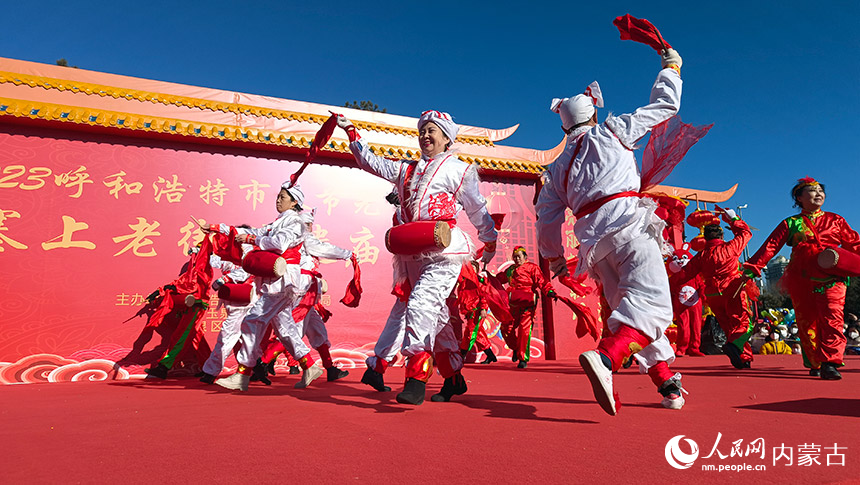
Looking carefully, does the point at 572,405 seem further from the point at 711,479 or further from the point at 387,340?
the point at 711,479

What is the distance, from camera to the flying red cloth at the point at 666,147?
2.58 m

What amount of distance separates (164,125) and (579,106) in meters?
5.08

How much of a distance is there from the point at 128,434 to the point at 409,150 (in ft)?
18.8

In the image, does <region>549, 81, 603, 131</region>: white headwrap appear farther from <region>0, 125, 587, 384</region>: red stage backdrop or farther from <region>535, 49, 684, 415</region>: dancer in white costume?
<region>0, 125, 587, 384</region>: red stage backdrop

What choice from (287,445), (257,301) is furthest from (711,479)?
(257,301)

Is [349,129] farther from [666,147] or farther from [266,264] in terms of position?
[666,147]

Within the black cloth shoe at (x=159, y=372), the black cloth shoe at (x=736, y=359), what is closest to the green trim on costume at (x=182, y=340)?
the black cloth shoe at (x=159, y=372)

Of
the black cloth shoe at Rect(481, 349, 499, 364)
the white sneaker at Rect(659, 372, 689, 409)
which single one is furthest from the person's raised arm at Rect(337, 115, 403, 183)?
the black cloth shoe at Rect(481, 349, 499, 364)

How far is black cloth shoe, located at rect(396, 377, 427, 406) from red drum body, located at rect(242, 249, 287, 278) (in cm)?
160

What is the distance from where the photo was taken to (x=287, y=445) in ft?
5.53

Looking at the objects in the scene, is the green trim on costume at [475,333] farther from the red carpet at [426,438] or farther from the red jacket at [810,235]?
the red jacket at [810,235]

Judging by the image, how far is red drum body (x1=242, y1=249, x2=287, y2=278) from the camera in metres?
3.64

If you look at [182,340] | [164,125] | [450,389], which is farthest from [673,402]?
[164,125]

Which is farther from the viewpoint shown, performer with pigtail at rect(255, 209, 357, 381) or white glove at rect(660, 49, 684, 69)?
performer with pigtail at rect(255, 209, 357, 381)
